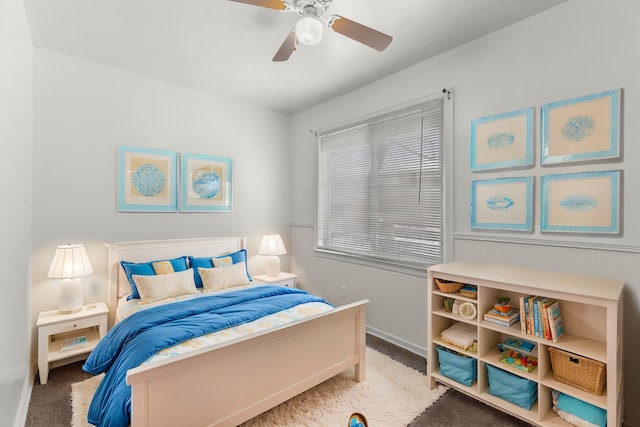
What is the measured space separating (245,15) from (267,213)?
2.52 m

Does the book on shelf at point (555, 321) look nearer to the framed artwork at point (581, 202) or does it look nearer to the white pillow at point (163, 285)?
the framed artwork at point (581, 202)

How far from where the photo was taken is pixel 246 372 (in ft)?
5.90

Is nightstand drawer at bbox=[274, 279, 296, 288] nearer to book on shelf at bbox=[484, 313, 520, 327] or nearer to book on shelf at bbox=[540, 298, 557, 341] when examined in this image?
book on shelf at bbox=[484, 313, 520, 327]

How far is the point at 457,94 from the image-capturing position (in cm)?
263

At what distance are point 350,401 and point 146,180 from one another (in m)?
2.87

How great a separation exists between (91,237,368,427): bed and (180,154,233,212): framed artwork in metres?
2.21

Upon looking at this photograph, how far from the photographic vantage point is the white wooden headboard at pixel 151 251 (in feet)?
9.68

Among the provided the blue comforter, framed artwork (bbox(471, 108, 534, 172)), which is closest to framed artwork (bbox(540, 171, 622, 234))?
framed artwork (bbox(471, 108, 534, 172))

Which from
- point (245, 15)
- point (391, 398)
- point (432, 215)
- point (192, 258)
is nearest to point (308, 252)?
point (192, 258)

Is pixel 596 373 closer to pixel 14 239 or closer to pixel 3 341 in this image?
pixel 3 341

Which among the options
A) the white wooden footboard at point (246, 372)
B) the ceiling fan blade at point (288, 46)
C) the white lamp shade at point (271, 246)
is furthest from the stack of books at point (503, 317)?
the white lamp shade at point (271, 246)

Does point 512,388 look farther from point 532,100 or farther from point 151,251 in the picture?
point 151,251

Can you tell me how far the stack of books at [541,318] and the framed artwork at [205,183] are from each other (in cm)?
321

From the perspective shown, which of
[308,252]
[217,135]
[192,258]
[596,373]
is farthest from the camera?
[308,252]
